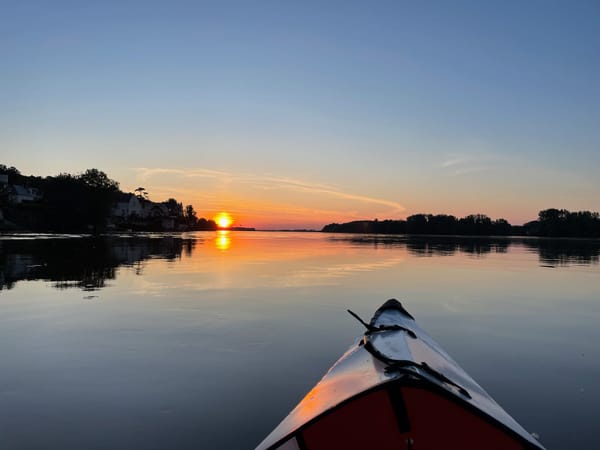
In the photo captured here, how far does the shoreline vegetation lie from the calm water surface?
214 ft

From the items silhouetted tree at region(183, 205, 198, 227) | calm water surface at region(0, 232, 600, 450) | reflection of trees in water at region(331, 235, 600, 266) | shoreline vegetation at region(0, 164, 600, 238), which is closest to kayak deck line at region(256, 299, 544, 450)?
calm water surface at region(0, 232, 600, 450)

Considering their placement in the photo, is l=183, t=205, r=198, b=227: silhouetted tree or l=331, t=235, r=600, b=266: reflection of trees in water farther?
l=183, t=205, r=198, b=227: silhouetted tree

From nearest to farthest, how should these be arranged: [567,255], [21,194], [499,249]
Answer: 1. [567,255]
2. [499,249]
3. [21,194]

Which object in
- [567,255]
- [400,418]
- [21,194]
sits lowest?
[567,255]

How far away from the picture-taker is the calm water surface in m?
4.99

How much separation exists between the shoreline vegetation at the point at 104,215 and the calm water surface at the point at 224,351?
65263mm

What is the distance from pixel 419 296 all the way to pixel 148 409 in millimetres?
11453

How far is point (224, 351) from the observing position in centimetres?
802

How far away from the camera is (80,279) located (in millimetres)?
17109

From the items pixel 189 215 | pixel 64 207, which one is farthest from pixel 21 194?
pixel 189 215

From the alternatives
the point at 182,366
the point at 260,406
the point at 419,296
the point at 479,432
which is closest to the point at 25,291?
the point at 182,366

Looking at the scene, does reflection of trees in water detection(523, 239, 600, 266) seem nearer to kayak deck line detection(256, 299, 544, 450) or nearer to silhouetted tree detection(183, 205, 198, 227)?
kayak deck line detection(256, 299, 544, 450)

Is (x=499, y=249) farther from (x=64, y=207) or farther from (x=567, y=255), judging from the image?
(x=64, y=207)

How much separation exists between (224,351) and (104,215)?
8405 centimetres
